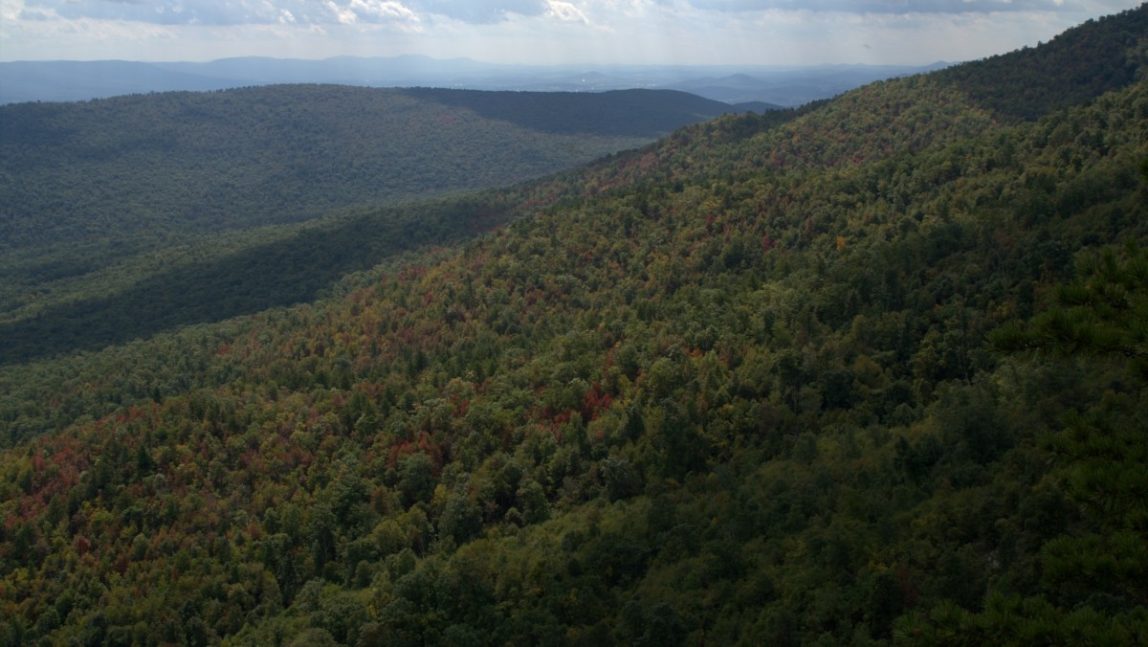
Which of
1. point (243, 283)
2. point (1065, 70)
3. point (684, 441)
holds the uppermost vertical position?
point (1065, 70)

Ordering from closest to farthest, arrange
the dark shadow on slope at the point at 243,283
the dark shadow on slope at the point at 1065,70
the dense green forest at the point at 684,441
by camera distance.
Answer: the dense green forest at the point at 684,441 → the dark shadow on slope at the point at 1065,70 → the dark shadow on slope at the point at 243,283

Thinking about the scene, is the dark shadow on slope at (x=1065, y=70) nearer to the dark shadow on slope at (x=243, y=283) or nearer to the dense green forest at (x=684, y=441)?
the dense green forest at (x=684, y=441)

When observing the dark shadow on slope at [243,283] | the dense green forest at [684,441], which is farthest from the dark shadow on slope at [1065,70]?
the dark shadow on slope at [243,283]

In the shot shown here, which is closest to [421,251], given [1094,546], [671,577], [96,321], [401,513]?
[96,321]

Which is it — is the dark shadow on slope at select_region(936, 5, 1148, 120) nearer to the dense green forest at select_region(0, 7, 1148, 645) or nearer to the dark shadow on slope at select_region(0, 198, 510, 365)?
the dense green forest at select_region(0, 7, 1148, 645)

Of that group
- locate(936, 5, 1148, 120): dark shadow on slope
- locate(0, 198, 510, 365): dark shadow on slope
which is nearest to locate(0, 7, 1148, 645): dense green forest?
locate(936, 5, 1148, 120): dark shadow on slope

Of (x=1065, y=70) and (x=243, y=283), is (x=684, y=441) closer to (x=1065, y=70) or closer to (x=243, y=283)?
(x=1065, y=70)

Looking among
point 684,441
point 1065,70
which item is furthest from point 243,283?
point 1065,70
